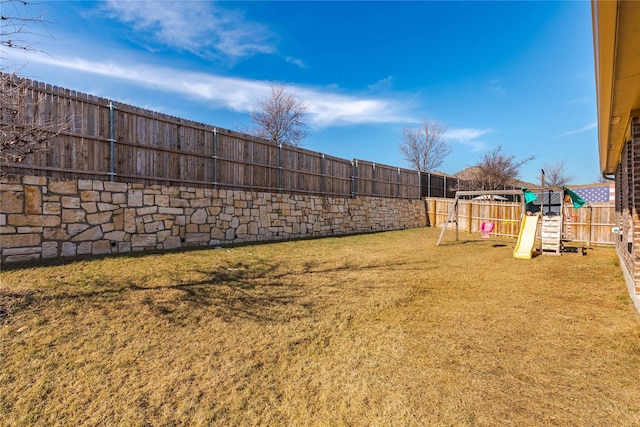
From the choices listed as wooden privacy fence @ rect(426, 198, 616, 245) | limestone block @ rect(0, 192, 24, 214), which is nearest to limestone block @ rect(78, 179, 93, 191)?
limestone block @ rect(0, 192, 24, 214)

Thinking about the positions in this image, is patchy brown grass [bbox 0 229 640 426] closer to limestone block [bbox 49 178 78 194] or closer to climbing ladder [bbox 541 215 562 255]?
limestone block [bbox 49 178 78 194]

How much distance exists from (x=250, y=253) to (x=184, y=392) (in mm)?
5368

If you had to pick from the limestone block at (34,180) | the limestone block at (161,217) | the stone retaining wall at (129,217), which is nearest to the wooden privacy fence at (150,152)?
the limestone block at (34,180)

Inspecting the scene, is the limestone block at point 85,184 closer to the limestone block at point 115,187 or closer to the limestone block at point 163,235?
the limestone block at point 115,187

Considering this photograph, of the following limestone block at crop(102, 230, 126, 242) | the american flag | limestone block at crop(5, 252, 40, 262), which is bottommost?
limestone block at crop(5, 252, 40, 262)

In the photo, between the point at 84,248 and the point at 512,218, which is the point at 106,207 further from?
the point at 512,218

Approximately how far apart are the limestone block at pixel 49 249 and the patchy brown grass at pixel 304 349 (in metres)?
0.79

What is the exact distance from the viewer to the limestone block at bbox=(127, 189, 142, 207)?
710cm

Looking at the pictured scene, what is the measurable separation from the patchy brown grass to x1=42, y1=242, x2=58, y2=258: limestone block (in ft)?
2.58

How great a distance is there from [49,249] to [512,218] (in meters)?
16.5

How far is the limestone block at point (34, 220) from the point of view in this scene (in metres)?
5.51

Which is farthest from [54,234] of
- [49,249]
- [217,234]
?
[217,234]

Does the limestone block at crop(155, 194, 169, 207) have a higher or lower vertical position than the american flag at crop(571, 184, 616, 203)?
lower

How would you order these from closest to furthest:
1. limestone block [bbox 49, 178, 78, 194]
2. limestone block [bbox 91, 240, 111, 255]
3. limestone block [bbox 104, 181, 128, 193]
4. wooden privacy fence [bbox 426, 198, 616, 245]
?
limestone block [bbox 49, 178, 78, 194]
limestone block [bbox 91, 240, 111, 255]
limestone block [bbox 104, 181, 128, 193]
wooden privacy fence [bbox 426, 198, 616, 245]
